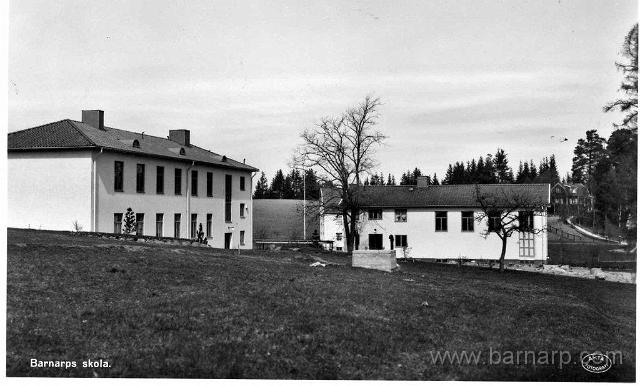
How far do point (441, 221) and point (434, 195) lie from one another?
2626 millimetres

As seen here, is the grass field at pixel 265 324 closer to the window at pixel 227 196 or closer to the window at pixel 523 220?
the window at pixel 523 220

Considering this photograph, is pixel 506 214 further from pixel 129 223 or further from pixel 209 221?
pixel 209 221

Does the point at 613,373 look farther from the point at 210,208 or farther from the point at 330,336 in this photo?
the point at 210,208

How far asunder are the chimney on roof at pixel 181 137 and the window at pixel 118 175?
12175 mm

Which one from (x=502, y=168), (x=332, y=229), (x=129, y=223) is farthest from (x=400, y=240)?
(x=502, y=168)

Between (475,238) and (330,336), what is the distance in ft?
133

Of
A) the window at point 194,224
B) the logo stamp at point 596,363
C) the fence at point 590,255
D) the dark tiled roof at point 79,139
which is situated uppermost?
the dark tiled roof at point 79,139

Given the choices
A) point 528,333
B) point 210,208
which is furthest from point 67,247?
point 210,208

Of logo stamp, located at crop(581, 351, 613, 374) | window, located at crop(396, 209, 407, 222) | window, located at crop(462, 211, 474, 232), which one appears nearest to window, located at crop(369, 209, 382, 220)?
window, located at crop(396, 209, 407, 222)

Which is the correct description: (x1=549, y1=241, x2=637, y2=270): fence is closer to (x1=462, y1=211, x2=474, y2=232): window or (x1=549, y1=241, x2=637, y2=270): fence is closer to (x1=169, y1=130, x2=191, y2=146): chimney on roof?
(x1=462, y1=211, x2=474, y2=232): window

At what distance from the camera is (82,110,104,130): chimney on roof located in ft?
121

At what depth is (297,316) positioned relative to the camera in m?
11.3

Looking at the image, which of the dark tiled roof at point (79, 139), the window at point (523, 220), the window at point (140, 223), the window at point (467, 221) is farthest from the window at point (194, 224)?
the window at point (467, 221)

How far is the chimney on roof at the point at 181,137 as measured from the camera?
46406 mm
